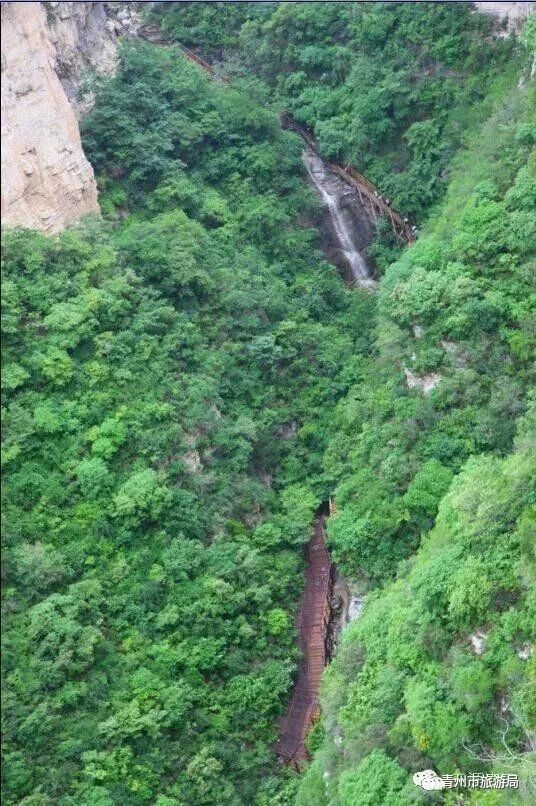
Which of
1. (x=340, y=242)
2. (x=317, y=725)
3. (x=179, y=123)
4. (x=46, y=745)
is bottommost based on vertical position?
(x=317, y=725)

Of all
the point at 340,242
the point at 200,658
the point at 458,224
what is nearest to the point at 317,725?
the point at 200,658

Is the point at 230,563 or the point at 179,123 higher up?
the point at 179,123

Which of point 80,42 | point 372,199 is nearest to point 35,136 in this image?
point 80,42

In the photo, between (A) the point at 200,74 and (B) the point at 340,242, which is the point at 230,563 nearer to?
(B) the point at 340,242

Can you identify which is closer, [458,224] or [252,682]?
[252,682]

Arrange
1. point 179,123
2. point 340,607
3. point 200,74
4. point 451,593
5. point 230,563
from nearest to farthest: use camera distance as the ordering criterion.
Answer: point 451,593 → point 230,563 → point 340,607 → point 179,123 → point 200,74

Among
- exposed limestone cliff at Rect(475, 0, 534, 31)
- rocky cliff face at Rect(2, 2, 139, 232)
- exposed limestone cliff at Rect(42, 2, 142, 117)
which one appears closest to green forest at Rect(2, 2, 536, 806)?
exposed limestone cliff at Rect(475, 0, 534, 31)

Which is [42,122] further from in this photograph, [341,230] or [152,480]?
[341,230]
